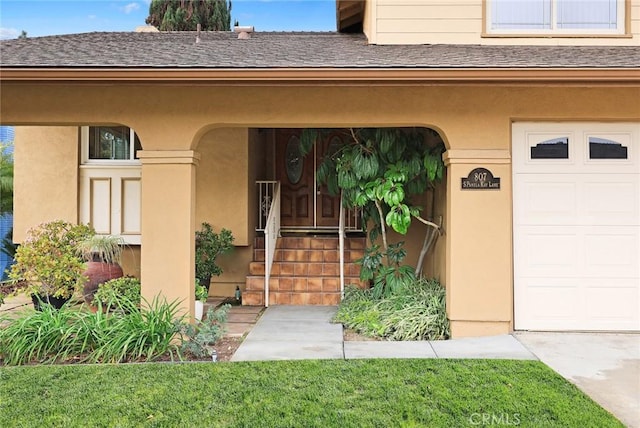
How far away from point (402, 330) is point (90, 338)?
10.7 ft

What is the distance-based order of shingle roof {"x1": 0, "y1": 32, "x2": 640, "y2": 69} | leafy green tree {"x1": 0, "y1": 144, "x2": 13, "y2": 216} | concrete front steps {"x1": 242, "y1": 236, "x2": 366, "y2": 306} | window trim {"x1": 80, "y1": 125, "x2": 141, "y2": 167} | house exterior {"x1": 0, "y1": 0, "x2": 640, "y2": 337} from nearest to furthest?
shingle roof {"x1": 0, "y1": 32, "x2": 640, "y2": 69}
house exterior {"x1": 0, "y1": 0, "x2": 640, "y2": 337}
concrete front steps {"x1": 242, "y1": 236, "x2": 366, "y2": 306}
window trim {"x1": 80, "y1": 125, "x2": 141, "y2": 167}
leafy green tree {"x1": 0, "y1": 144, "x2": 13, "y2": 216}

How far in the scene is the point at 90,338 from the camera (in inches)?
181

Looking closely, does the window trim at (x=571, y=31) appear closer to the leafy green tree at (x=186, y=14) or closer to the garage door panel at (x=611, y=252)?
the garage door panel at (x=611, y=252)

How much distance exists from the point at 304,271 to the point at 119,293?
2.91 m

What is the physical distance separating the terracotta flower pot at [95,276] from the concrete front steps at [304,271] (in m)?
1.95

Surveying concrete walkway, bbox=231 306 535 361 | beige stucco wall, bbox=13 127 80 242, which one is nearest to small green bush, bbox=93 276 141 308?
concrete walkway, bbox=231 306 535 361

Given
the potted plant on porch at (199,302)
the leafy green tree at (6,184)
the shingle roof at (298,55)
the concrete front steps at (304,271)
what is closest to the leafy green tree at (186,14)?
the leafy green tree at (6,184)

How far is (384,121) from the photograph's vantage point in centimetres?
522

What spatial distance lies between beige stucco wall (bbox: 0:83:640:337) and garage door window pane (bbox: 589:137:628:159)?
0.30m

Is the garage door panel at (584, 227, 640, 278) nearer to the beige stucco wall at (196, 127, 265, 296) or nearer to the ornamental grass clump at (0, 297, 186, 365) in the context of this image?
the ornamental grass clump at (0, 297, 186, 365)

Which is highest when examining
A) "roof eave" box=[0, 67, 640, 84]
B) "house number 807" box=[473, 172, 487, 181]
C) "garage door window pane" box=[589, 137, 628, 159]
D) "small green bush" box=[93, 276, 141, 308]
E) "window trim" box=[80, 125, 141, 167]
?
"roof eave" box=[0, 67, 640, 84]

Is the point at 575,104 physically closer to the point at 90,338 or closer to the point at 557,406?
the point at 557,406

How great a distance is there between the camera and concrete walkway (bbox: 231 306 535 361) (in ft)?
→ 14.9

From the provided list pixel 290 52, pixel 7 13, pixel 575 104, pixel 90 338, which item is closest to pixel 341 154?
pixel 290 52
